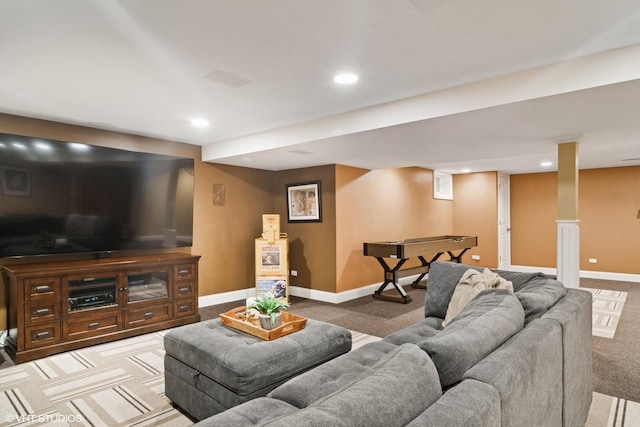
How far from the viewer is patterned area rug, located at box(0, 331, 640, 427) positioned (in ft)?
7.62

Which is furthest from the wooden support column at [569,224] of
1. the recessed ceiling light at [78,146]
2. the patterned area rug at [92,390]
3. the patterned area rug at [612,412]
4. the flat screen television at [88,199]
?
the recessed ceiling light at [78,146]

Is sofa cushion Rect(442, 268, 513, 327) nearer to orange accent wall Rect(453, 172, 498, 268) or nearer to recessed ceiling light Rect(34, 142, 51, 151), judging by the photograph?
recessed ceiling light Rect(34, 142, 51, 151)

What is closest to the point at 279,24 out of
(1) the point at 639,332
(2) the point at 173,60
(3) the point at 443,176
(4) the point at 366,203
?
(2) the point at 173,60

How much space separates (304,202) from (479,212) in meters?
4.47

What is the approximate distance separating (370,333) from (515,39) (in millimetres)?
3019

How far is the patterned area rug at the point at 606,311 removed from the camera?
405 cm

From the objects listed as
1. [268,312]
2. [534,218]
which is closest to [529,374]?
[268,312]

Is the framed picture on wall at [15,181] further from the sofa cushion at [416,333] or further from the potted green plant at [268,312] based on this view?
the sofa cushion at [416,333]

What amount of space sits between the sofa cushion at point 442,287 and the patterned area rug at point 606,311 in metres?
2.26

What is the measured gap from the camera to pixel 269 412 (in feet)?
4.58

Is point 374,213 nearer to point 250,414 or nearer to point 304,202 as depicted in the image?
point 304,202

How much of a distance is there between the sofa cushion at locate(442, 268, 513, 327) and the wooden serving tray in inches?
40.3

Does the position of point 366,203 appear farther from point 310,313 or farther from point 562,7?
point 562,7

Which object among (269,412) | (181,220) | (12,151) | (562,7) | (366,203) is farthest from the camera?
(366,203)
